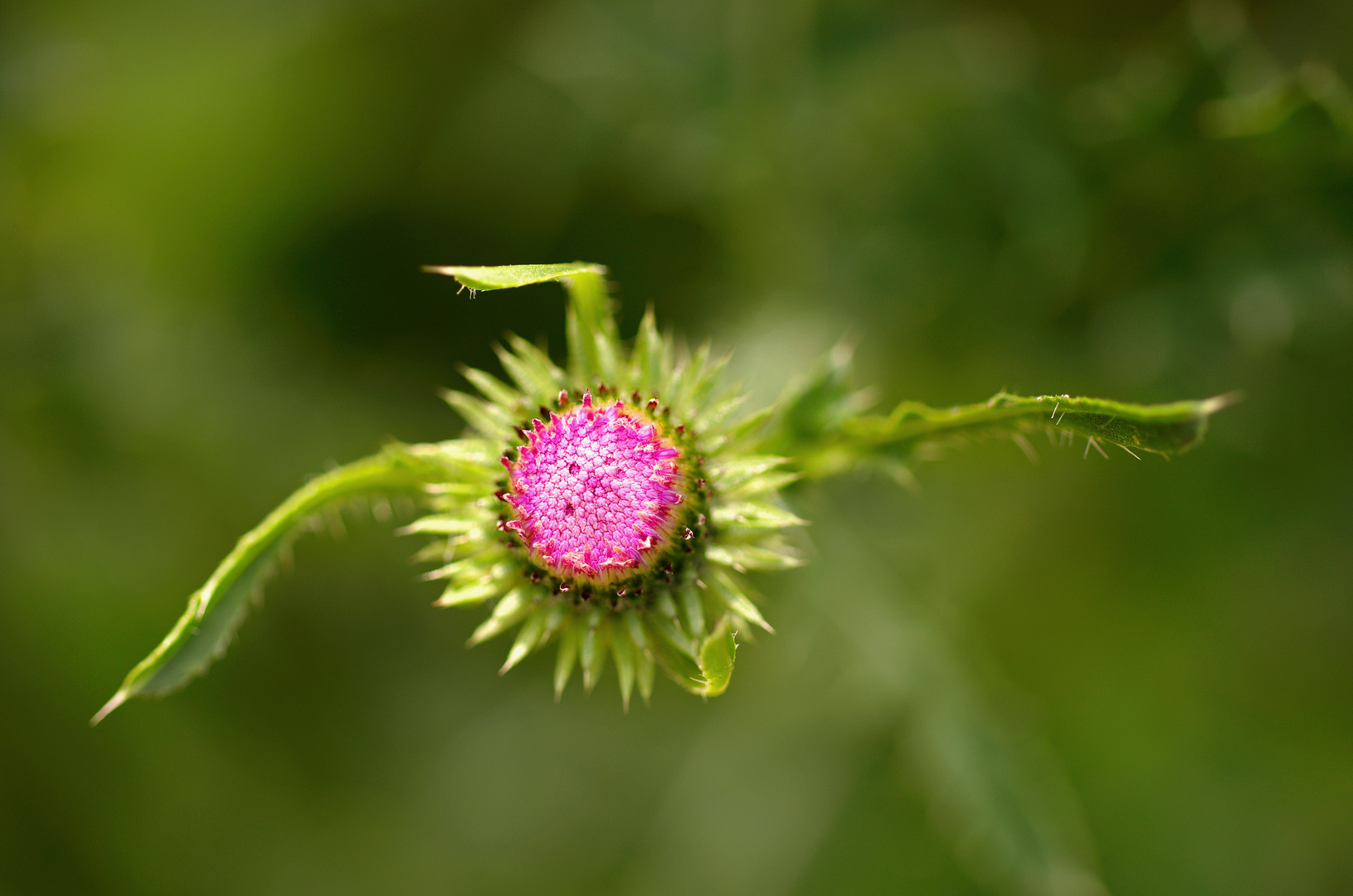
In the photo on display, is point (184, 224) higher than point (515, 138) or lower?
lower

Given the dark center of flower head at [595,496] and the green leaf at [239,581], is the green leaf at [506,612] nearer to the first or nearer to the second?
the dark center of flower head at [595,496]

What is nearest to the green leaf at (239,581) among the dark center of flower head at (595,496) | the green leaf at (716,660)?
the dark center of flower head at (595,496)

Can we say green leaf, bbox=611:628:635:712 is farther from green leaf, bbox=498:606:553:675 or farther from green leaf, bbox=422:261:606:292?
green leaf, bbox=422:261:606:292

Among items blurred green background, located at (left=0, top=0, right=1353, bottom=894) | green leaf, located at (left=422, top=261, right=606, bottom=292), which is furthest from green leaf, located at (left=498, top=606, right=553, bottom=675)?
blurred green background, located at (left=0, top=0, right=1353, bottom=894)

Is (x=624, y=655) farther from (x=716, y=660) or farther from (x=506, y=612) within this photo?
(x=716, y=660)

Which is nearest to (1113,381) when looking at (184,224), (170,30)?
(184,224)

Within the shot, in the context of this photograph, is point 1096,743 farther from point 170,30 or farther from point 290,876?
point 170,30

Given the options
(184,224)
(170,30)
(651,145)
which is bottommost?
(184,224)
